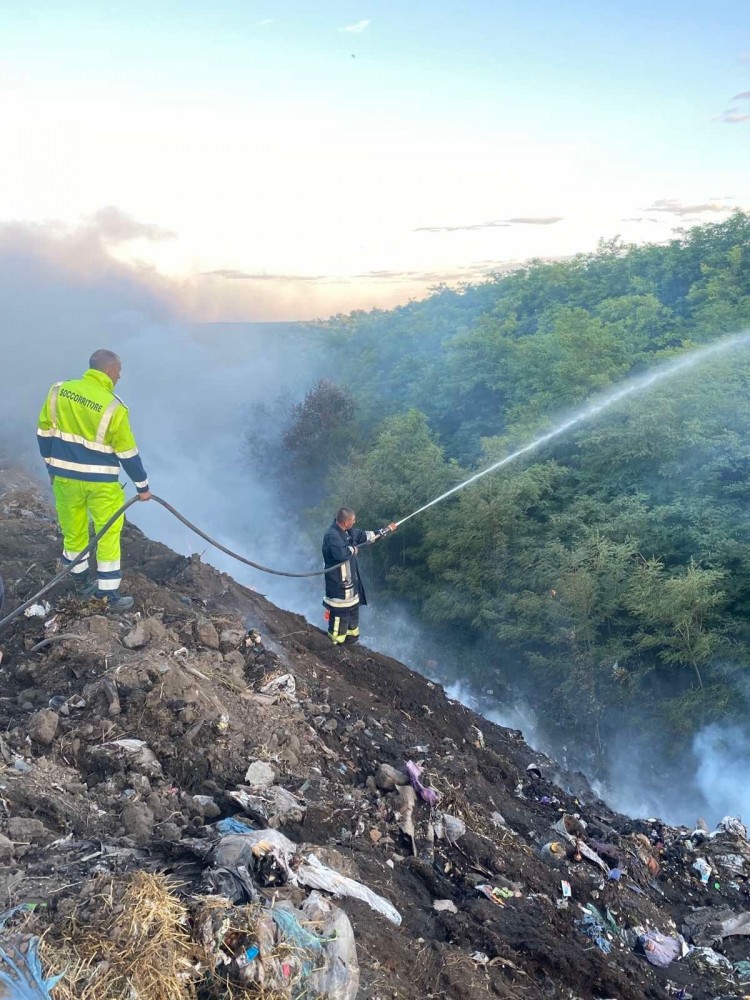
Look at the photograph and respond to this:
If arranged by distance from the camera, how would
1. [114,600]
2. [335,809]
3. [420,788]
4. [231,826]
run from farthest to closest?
[114,600] < [420,788] < [335,809] < [231,826]

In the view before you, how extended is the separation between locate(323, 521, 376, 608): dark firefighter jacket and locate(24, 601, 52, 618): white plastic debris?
2.93m

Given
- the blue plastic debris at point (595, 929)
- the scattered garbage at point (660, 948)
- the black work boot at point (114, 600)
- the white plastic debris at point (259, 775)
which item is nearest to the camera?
the blue plastic debris at point (595, 929)

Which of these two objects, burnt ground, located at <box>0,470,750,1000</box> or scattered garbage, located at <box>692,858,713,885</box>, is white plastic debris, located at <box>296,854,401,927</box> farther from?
scattered garbage, located at <box>692,858,713,885</box>

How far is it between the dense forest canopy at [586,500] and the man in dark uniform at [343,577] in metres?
4.42

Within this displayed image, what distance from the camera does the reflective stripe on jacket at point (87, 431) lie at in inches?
251

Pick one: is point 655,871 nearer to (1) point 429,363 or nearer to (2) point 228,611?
(2) point 228,611

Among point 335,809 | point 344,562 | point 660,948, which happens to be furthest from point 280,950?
point 344,562

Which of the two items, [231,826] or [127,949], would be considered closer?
[127,949]

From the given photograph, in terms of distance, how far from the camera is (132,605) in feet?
22.6

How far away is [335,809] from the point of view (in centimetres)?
493

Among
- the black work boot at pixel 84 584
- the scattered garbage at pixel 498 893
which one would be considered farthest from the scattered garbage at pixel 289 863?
the black work boot at pixel 84 584

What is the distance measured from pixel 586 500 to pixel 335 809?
9.78 metres

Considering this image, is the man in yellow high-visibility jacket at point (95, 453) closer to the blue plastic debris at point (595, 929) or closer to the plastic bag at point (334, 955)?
the plastic bag at point (334, 955)

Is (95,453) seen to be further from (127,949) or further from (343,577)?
(127,949)
